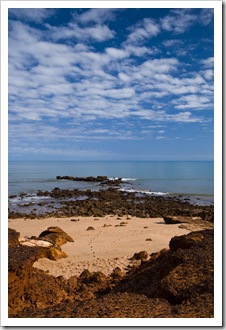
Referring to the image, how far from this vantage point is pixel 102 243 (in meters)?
14.1

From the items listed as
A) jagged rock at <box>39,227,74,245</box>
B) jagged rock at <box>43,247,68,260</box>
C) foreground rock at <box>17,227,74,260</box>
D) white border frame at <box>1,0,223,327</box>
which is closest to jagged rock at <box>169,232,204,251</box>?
white border frame at <box>1,0,223,327</box>

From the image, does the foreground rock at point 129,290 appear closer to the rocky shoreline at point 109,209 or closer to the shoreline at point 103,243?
the shoreline at point 103,243

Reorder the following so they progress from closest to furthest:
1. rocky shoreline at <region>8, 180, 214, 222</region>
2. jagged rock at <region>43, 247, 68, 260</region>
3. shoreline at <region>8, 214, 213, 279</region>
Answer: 1. shoreline at <region>8, 214, 213, 279</region>
2. jagged rock at <region>43, 247, 68, 260</region>
3. rocky shoreline at <region>8, 180, 214, 222</region>

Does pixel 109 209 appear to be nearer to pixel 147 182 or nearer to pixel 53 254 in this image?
pixel 53 254

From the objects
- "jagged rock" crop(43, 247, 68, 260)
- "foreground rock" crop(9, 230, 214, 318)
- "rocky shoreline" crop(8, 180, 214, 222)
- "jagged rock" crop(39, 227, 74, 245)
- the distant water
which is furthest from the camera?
the distant water

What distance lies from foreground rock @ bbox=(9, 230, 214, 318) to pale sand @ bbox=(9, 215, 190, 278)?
1978 mm

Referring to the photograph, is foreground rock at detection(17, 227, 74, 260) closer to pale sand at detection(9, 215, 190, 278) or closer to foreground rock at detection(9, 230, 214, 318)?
pale sand at detection(9, 215, 190, 278)

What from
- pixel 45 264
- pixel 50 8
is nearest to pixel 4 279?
pixel 50 8

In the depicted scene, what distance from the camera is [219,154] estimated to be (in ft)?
16.5

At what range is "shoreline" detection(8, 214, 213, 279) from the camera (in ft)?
34.8

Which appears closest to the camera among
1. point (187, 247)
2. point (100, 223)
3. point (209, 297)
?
point (209, 297)

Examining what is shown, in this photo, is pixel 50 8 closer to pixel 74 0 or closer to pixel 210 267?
pixel 74 0

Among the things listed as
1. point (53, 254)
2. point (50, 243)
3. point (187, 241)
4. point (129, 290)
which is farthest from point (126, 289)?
point (50, 243)

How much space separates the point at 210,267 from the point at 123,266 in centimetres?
520
